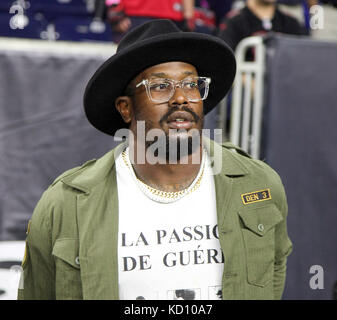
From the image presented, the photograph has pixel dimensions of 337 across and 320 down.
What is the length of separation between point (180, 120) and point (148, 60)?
33cm

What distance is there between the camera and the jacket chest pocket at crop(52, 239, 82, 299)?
7.13 ft

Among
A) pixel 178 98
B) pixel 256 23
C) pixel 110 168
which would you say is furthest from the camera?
pixel 256 23

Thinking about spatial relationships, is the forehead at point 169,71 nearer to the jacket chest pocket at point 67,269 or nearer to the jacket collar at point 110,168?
the jacket collar at point 110,168

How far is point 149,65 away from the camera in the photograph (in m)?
2.21

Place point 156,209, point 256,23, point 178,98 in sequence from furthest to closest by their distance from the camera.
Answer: point 256,23 < point 156,209 < point 178,98

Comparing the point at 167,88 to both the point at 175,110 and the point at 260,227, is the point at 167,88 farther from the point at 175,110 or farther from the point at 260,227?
the point at 260,227

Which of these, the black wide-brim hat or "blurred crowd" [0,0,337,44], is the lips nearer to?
the black wide-brim hat

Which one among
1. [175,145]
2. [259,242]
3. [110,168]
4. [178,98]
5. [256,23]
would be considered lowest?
[259,242]

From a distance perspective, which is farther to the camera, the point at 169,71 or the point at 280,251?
the point at 280,251

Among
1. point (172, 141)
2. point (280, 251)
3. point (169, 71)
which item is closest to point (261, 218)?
point (280, 251)

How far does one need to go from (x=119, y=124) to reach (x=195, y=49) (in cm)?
65

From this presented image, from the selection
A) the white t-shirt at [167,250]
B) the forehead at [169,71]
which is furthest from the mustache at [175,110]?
the white t-shirt at [167,250]

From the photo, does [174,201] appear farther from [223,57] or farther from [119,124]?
[223,57]
